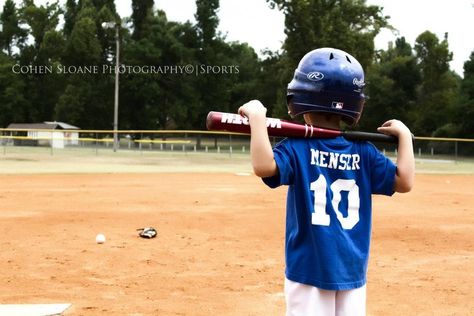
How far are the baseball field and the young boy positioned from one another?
2526 mm

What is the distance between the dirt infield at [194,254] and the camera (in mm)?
5090

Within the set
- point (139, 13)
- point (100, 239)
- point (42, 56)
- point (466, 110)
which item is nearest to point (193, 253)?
point (100, 239)

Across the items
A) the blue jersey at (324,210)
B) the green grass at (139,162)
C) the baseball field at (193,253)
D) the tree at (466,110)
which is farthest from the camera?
the tree at (466,110)

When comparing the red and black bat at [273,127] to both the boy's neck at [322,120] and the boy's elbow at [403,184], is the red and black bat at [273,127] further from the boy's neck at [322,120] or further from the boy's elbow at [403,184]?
the boy's elbow at [403,184]

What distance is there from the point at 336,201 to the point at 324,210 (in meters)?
0.06

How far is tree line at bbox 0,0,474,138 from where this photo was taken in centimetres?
4569

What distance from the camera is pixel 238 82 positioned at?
60.1 metres

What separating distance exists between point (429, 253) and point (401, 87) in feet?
135

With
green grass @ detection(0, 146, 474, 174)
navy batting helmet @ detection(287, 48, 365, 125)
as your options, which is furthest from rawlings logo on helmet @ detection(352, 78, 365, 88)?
green grass @ detection(0, 146, 474, 174)

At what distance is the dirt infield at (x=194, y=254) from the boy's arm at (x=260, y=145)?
9.14 feet

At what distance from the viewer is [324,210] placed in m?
2.31

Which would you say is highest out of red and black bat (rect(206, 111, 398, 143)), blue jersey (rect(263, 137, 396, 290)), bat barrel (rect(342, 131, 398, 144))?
red and black bat (rect(206, 111, 398, 143))

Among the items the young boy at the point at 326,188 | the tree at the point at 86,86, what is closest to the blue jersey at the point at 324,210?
the young boy at the point at 326,188

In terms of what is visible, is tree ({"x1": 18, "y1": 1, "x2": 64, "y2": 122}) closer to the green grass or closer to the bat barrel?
the green grass
